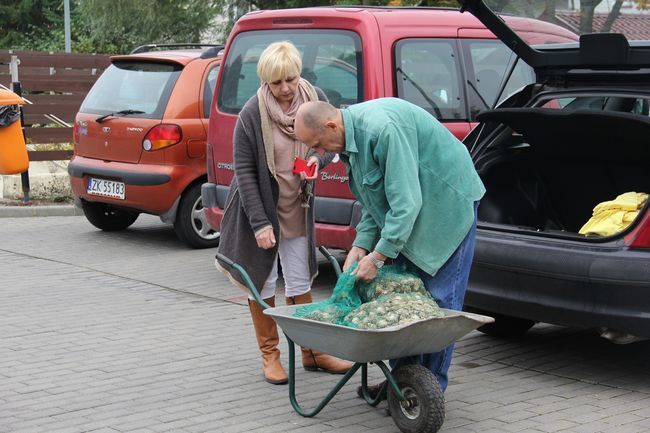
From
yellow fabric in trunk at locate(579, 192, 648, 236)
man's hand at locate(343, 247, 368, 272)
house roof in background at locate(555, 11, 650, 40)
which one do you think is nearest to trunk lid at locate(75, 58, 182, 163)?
house roof in background at locate(555, 11, 650, 40)

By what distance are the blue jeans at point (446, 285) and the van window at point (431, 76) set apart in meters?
2.55

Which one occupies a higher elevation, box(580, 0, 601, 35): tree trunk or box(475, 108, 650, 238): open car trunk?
box(580, 0, 601, 35): tree trunk

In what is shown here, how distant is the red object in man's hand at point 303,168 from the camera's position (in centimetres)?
572

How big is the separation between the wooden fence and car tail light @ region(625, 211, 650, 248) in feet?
34.9

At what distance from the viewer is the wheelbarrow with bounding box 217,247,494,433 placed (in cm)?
467

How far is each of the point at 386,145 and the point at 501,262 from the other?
150 centimetres

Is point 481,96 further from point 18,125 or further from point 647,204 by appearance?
point 18,125

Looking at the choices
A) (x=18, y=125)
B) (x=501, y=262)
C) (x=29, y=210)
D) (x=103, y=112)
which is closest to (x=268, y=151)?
(x=501, y=262)

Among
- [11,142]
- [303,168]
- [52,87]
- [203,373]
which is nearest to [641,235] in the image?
[303,168]

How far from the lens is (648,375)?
6207 millimetres

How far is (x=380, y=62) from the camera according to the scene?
7.61 m

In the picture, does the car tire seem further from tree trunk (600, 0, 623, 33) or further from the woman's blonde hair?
the woman's blonde hair

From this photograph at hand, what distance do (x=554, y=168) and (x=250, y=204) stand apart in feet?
Answer: 7.63

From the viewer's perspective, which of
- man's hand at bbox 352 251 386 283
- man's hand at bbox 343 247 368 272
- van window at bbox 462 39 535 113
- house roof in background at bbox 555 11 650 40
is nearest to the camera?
man's hand at bbox 352 251 386 283
